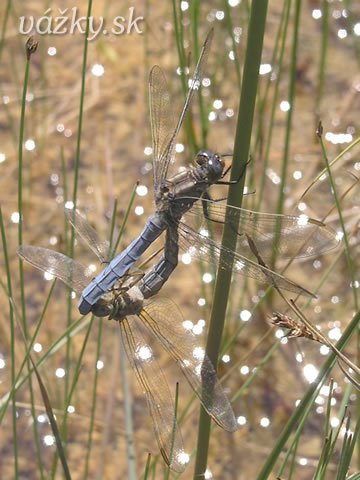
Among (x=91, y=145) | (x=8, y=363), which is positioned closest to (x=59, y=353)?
(x=8, y=363)

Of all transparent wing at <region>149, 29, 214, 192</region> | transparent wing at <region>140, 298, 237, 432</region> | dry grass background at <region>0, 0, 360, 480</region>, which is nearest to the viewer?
transparent wing at <region>140, 298, 237, 432</region>

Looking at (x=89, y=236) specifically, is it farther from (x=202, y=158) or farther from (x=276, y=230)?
(x=276, y=230)

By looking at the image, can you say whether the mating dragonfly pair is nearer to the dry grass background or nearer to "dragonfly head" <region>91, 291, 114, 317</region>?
"dragonfly head" <region>91, 291, 114, 317</region>

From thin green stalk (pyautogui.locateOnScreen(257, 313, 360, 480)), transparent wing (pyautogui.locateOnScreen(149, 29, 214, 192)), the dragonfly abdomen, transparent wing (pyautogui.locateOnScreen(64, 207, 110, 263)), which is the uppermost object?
transparent wing (pyautogui.locateOnScreen(149, 29, 214, 192))

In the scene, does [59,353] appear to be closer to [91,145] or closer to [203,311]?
[203,311]

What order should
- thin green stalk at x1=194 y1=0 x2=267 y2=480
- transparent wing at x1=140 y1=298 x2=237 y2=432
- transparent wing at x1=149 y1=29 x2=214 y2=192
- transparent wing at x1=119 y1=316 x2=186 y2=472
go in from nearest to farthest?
thin green stalk at x1=194 y1=0 x2=267 y2=480
transparent wing at x1=140 y1=298 x2=237 y2=432
transparent wing at x1=119 y1=316 x2=186 y2=472
transparent wing at x1=149 y1=29 x2=214 y2=192

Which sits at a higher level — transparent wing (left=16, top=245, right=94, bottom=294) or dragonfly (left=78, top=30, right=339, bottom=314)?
dragonfly (left=78, top=30, right=339, bottom=314)

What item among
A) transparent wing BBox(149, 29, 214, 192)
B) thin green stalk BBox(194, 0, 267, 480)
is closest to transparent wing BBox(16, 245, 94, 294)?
transparent wing BBox(149, 29, 214, 192)

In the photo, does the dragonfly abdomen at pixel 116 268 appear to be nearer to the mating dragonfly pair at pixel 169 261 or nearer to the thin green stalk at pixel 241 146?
the mating dragonfly pair at pixel 169 261

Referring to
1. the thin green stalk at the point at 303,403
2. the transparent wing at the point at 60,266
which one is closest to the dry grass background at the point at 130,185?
the transparent wing at the point at 60,266
